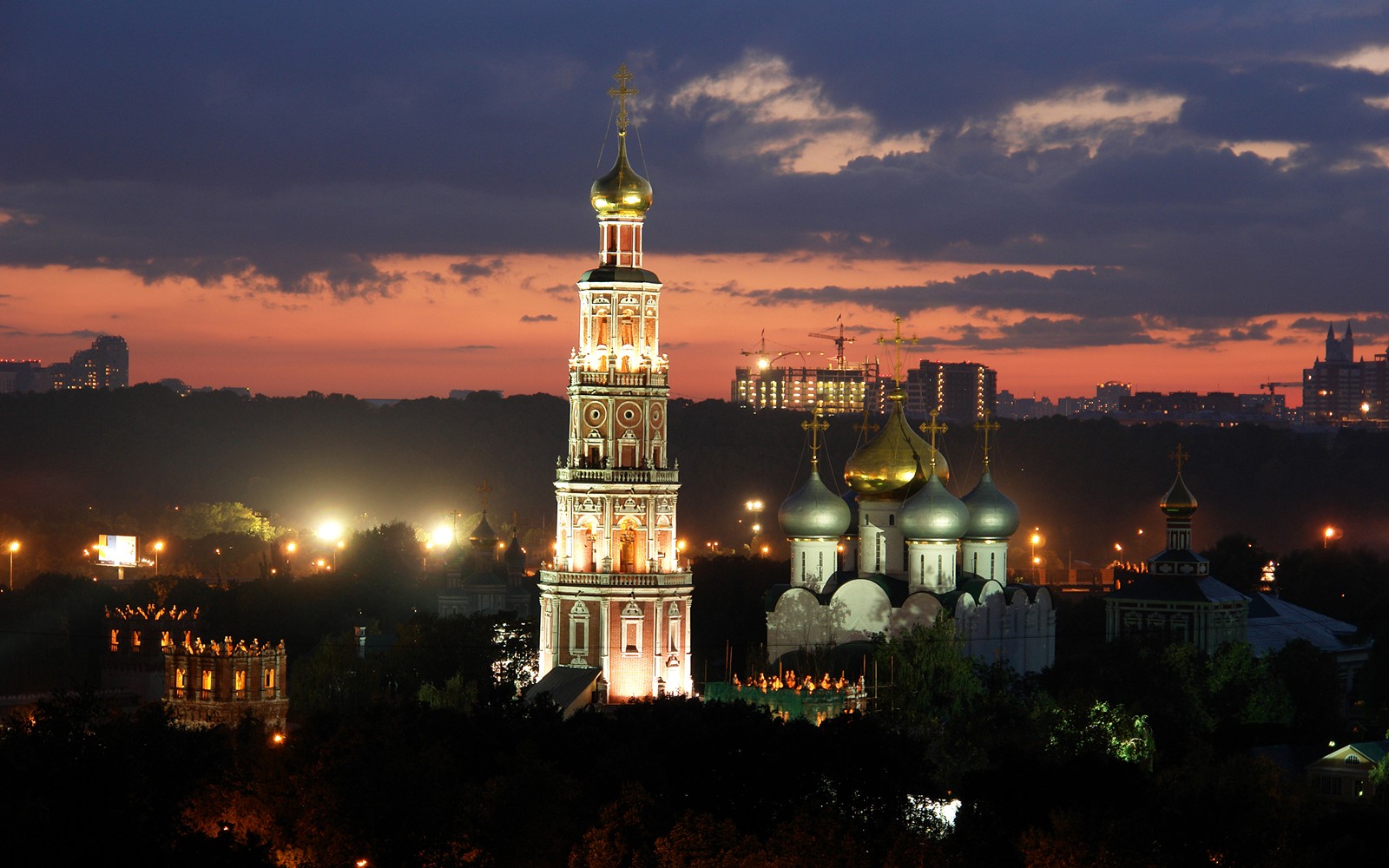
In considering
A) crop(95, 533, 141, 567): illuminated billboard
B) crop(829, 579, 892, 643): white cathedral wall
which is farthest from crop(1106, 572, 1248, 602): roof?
crop(95, 533, 141, 567): illuminated billboard

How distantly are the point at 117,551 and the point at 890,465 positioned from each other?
192ft

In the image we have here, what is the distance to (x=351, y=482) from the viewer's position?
165875 mm

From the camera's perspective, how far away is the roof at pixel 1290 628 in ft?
257

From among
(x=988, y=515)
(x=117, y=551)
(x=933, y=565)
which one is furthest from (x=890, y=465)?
(x=117, y=551)

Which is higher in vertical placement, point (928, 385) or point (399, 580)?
point (928, 385)

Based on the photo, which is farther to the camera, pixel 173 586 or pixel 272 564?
pixel 272 564

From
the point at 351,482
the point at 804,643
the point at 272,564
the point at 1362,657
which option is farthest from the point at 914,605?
the point at 351,482

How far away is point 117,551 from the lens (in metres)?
123

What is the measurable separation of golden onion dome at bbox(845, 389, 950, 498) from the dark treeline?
59114mm

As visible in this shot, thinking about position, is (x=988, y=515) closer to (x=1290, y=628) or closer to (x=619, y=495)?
(x=619, y=495)

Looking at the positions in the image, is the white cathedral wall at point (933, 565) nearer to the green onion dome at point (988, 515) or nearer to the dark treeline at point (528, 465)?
the green onion dome at point (988, 515)

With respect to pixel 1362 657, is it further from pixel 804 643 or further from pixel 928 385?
pixel 928 385

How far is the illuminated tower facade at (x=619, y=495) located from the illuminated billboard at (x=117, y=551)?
56557 millimetres

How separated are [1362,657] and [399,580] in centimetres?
3839
